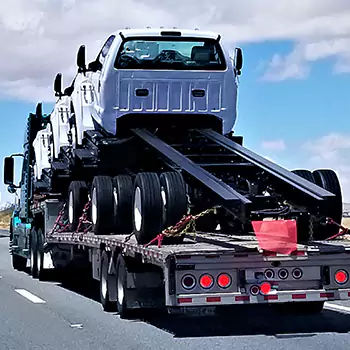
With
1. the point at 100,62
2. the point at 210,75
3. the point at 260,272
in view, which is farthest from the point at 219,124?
the point at 260,272

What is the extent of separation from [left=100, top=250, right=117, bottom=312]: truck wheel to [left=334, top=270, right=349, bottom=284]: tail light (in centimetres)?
340

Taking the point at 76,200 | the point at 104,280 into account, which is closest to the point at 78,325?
the point at 104,280

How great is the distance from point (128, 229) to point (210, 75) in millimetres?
3029

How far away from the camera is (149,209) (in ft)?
36.7

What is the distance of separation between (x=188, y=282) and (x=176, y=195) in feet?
4.69

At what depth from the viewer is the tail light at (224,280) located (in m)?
10.2

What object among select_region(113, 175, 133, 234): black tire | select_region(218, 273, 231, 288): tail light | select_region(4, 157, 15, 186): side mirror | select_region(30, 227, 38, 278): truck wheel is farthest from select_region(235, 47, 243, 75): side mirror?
select_region(4, 157, 15, 186): side mirror

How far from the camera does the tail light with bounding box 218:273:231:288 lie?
33.4 feet

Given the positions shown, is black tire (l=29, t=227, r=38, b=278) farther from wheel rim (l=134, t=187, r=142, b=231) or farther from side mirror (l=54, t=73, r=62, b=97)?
wheel rim (l=134, t=187, r=142, b=231)

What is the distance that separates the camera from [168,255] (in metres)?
9.99

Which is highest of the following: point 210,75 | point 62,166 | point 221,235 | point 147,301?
point 210,75

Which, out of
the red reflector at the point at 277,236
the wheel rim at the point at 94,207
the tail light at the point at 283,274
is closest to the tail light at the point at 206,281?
the red reflector at the point at 277,236

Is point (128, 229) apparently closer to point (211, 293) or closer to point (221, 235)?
point (221, 235)

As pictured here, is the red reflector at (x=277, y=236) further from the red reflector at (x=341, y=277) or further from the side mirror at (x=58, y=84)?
the side mirror at (x=58, y=84)
